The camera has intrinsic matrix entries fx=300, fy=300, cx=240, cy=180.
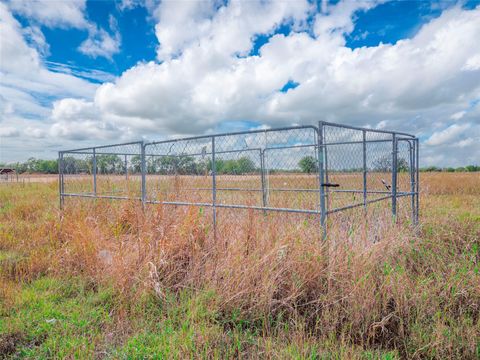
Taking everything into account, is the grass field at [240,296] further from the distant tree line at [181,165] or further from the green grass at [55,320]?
the distant tree line at [181,165]

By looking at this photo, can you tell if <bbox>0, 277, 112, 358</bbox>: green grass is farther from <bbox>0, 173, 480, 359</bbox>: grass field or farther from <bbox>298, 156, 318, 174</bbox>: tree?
<bbox>298, 156, 318, 174</bbox>: tree

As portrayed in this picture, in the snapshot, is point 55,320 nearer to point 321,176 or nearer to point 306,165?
point 321,176

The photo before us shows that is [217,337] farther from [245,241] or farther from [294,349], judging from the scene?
[245,241]

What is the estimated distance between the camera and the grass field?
2764 mm

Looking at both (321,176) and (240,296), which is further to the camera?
(321,176)

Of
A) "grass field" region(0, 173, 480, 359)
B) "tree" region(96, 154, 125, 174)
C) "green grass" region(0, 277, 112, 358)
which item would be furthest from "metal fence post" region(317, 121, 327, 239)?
"tree" region(96, 154, 125, 174)

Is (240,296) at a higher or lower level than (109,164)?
lower

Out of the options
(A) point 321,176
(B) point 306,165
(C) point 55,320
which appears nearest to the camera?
(C) point 55,320

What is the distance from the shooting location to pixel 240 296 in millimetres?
3320

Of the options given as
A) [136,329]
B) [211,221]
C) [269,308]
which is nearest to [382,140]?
[211,221]

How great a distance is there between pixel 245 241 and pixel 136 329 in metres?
1.66

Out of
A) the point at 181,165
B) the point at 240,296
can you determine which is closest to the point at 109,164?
the point at 181,165

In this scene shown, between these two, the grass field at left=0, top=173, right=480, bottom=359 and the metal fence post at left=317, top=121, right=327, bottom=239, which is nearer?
the grass field at left=0, top=173, right=480, bottom=359

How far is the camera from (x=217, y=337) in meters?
2.85
